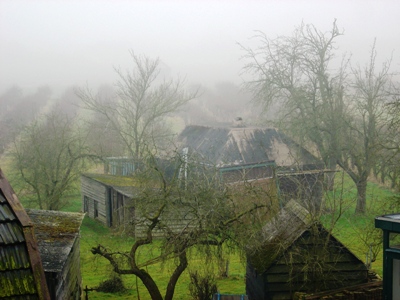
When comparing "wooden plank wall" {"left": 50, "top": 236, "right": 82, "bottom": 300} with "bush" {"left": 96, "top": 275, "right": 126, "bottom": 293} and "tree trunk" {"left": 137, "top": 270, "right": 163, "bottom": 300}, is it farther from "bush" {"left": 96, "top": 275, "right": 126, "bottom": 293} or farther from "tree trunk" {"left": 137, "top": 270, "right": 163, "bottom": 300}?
"bush" {"left": 96, "top": 275, "right": 126, "bottom": 293}

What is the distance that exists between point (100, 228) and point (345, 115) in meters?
18.6

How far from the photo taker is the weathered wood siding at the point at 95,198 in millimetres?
29609

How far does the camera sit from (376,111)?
30234 millimetres

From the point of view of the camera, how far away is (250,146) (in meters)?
30.0

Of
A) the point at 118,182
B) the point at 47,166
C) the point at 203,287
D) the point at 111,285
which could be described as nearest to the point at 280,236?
the point at 203,287

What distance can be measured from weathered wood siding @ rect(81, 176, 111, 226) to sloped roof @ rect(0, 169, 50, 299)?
25.5 meters

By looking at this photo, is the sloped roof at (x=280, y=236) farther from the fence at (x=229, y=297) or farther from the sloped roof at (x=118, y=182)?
the sloped roof at (x=118, y=182)

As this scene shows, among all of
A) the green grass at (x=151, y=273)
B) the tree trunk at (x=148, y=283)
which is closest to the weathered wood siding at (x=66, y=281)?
the green grass at (x=151, y=273)

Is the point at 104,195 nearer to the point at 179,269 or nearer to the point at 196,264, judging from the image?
the point at 196,264

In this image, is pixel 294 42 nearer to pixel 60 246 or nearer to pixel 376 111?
pixel 376 111

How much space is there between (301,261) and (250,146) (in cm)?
1776

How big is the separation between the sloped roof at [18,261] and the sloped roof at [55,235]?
4.38m

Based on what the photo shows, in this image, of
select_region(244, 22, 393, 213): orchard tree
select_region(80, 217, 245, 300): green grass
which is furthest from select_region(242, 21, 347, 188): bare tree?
select_region(80, 217, 245, 300): green grass

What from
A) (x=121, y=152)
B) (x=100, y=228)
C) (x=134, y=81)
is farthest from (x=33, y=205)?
(x=134, y=81)
